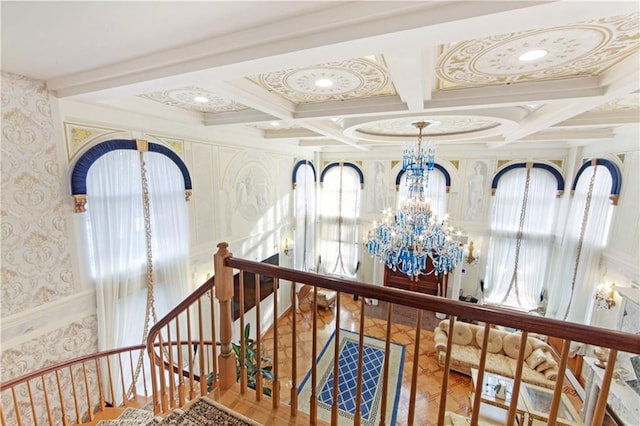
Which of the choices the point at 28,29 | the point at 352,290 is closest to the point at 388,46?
the point at 352,290

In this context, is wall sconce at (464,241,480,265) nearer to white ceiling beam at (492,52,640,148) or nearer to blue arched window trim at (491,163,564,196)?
blue arched window trim at (491,163,564,196)

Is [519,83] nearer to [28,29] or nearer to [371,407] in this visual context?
[28,29]

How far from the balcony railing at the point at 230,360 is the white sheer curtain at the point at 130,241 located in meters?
0.25

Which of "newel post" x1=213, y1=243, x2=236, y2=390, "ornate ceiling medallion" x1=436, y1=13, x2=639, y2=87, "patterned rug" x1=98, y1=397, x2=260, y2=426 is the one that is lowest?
"patterned rug" x1=98, y1=397, x2=260, y2=426

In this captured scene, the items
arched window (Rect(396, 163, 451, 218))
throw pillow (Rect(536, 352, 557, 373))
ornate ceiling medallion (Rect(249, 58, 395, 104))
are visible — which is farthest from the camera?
arched window (Rect(396, 163, 451, 218))

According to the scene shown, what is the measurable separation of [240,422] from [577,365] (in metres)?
6.17

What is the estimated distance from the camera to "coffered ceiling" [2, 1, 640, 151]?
3.92 feet

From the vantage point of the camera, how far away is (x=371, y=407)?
163 inches

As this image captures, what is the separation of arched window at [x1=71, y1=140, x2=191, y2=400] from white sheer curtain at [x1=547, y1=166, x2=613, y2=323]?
6814 mm

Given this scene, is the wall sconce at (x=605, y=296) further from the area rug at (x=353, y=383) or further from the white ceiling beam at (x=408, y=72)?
the white ceiling beam at (x=408, y=72)

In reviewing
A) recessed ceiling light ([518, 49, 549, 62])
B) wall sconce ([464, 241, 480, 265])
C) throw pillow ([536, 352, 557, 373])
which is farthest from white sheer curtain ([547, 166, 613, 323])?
recessed ceiling light ([518, 49, 549, 62])

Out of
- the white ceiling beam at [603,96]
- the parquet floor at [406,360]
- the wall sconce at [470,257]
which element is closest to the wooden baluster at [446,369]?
the parquet floor at [406,360]

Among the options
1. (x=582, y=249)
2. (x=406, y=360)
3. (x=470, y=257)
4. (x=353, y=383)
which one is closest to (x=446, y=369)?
(x=353, y=383)

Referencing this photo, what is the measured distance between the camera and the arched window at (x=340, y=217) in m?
7.52
